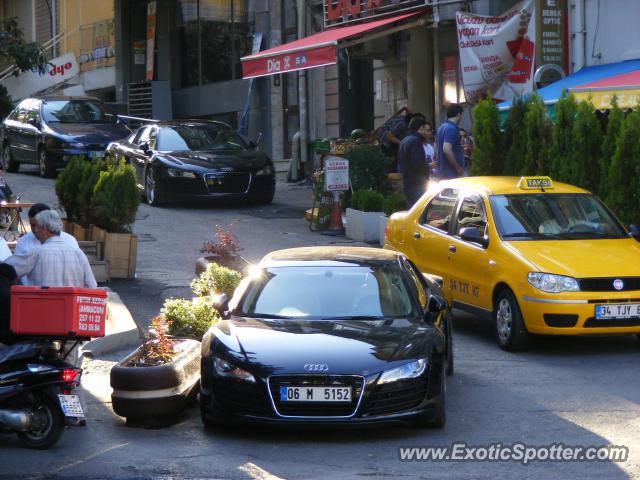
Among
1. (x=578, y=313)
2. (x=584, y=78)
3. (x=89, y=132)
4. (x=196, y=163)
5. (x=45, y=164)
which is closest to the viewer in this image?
(x=578, y=313)

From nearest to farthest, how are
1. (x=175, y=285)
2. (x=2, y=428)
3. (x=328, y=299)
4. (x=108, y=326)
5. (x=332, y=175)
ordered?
(x=2, y=428)
(x=328, y=299)
(x=108, y=326)
(x=175, y=285)
(x=332, y=175)

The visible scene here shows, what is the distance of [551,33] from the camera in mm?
20672

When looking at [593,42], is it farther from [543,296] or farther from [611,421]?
[611,421]

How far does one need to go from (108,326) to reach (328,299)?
3563mm

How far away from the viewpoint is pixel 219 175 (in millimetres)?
22203

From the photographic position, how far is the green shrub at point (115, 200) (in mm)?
16047

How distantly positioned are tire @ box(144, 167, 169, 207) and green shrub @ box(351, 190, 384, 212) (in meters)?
4.20

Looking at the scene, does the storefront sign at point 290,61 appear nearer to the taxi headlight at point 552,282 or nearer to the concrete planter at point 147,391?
the taxi headlight at point 552,282

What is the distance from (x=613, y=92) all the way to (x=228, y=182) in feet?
25.9

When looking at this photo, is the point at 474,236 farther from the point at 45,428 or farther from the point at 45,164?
the point at 45,164

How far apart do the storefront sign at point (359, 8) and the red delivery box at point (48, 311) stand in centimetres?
1506

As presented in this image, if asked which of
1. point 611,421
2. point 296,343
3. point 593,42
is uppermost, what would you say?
point 593,42

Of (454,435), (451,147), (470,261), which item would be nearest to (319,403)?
(454,435)

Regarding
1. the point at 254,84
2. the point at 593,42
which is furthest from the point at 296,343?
the point at 254,84
